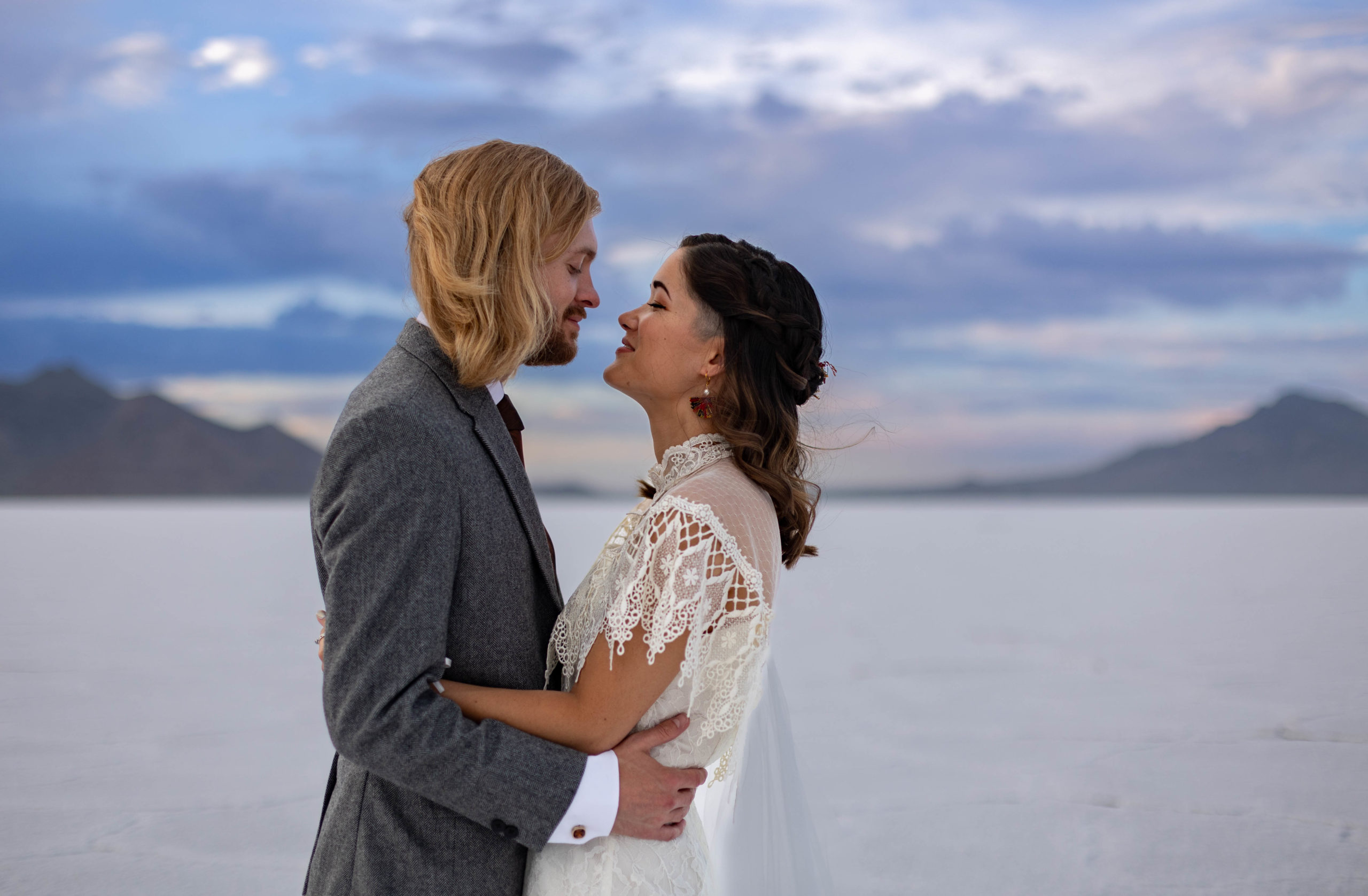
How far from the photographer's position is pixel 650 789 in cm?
182

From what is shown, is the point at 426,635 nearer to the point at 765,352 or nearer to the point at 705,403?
the point at 705,403

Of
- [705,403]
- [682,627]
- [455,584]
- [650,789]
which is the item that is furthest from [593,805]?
[705,403]

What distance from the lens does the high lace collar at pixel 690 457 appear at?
2.14 metres

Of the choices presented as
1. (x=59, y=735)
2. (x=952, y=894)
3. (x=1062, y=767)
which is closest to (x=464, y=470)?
(x=952, y=894)

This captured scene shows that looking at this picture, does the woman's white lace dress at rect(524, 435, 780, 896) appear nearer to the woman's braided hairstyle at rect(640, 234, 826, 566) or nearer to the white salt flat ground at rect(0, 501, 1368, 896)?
the woman's braided hairstyle at rect(640, 234, 826, 566)

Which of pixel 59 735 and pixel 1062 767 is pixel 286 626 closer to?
pixel 59 735

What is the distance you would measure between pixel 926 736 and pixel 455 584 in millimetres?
6153

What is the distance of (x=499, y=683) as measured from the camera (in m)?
1.78

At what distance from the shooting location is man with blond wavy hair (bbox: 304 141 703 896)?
156cm

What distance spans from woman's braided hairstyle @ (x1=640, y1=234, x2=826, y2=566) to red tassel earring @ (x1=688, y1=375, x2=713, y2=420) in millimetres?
17

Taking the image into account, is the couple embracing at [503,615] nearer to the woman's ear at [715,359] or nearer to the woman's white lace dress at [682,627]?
the woman's white lace dress at [682,627]

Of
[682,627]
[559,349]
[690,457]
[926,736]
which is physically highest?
[559,349]

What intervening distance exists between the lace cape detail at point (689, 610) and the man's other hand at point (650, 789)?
0.09 m

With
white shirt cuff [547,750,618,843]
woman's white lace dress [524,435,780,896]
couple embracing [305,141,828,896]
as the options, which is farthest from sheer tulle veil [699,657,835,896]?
white shirt cuff [547,750,618,843]
